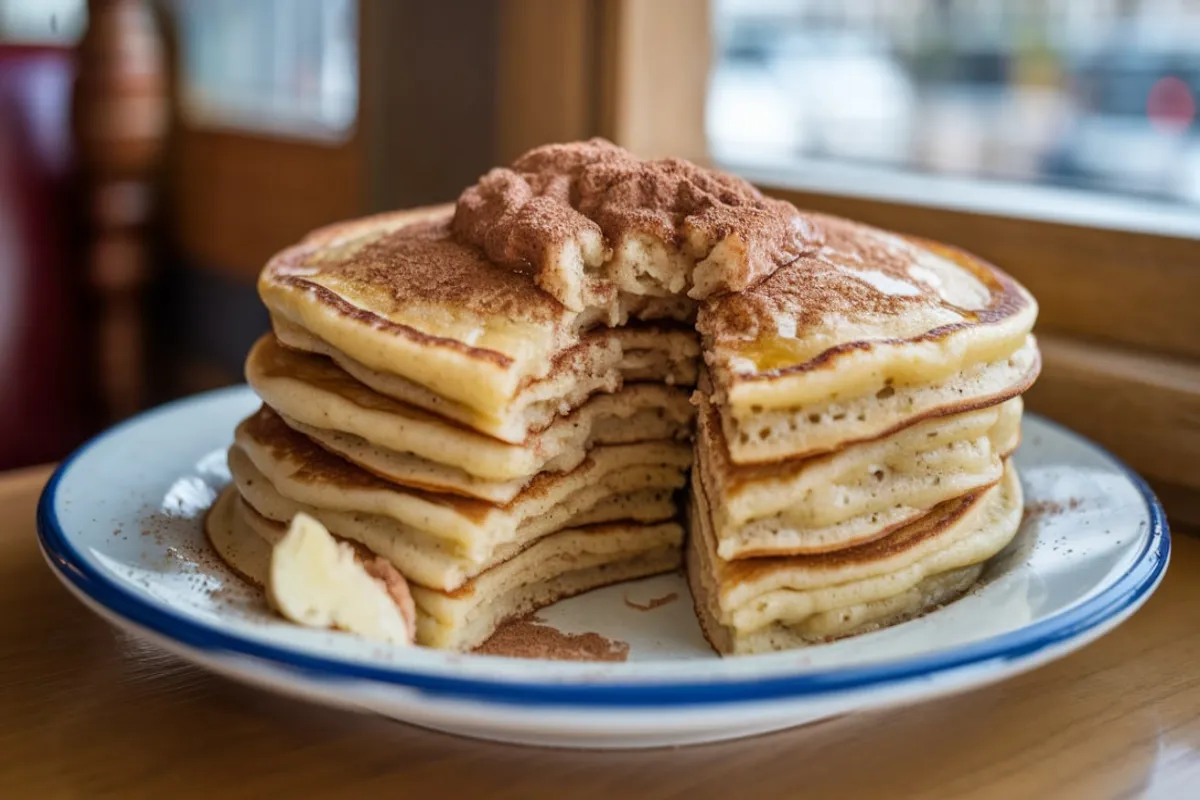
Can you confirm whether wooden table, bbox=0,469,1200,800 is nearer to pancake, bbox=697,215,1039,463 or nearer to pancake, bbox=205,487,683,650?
pancake, bbox=205,487,683,650

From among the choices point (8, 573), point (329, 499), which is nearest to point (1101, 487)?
point (329, 499)

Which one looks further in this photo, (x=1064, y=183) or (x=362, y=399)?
(x=1064, y=183)

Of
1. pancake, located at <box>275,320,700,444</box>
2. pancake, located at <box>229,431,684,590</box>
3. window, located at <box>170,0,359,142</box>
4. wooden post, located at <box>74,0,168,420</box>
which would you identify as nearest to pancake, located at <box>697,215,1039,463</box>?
pancake, located at <box>275,320,700,444</box>

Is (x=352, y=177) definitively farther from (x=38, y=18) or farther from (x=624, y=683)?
(x=624, y=683)

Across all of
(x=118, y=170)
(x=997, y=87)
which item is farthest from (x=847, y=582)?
(x=997, y=87)

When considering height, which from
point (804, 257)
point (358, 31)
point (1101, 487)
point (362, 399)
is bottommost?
point (1101, 487)

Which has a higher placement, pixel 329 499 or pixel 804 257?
pixel 804 257

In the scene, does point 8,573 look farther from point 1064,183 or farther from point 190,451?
point 1064,183
